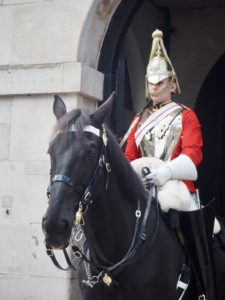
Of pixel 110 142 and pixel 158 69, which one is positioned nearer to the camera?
pixel 110 142

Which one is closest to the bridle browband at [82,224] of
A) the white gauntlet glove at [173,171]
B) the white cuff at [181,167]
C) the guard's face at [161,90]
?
the white gauntlet glove at [173,171]

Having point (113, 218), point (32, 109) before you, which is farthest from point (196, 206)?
point (32, 109)

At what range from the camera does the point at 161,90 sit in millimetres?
4543

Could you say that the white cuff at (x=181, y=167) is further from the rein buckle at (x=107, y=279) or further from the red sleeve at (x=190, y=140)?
the rein buckle at (x=107, y=279)

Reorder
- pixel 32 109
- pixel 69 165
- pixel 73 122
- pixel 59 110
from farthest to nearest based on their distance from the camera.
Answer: pixel 32 109
pixel 59 110
pixel 73 122
pixel 69 165

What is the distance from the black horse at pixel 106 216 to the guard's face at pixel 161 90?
782 millimetres

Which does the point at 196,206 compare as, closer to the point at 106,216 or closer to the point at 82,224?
the point at 106,216

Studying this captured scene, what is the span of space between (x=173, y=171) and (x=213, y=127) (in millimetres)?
4645

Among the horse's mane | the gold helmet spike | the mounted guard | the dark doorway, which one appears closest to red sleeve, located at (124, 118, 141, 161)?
the mounted guard

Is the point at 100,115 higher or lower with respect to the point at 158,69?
lower

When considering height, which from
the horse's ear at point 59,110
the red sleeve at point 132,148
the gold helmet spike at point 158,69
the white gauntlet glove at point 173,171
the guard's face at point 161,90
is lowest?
the white gauntlet glove at point 173,171

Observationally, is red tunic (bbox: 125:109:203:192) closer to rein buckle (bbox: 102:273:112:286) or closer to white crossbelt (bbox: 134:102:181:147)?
white crossbelt (bbox: 134:102:181:147)

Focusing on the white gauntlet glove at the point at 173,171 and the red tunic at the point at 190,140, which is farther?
the red tunic at the point at 190,140

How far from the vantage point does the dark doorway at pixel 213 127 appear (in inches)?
337
